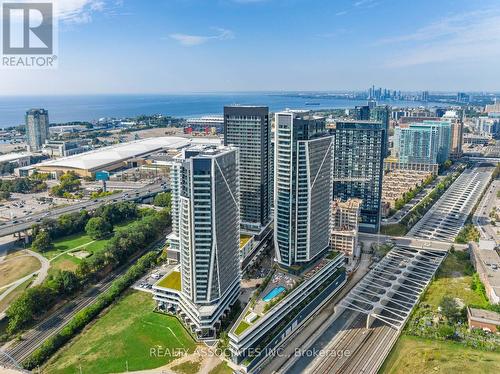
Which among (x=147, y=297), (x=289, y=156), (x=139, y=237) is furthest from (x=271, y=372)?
(x=139, y=237)

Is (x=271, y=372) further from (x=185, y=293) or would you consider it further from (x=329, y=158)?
(x=329, y=158)

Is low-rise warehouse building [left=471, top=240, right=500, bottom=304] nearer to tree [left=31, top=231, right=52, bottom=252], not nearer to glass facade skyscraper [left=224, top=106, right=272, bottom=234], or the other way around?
glass facade skyscraper [left=224, top=106, right=272, bottom=234]

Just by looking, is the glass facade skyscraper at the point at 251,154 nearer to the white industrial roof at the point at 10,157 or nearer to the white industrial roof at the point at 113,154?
the white industrial roof at the point at 113,154

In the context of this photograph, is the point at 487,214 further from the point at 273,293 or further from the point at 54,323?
the point at 54,323

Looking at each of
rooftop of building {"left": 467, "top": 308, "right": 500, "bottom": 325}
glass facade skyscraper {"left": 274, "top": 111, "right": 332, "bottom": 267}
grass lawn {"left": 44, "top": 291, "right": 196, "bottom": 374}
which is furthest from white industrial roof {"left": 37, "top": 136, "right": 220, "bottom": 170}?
rooftop of building {"left": 467, "top": 308, "right": 500, "bottom": 325}

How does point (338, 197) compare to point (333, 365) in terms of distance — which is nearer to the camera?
point (333, 365)

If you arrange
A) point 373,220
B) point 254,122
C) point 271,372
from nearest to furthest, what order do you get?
point 271,372, point 254,122, point 373,220
